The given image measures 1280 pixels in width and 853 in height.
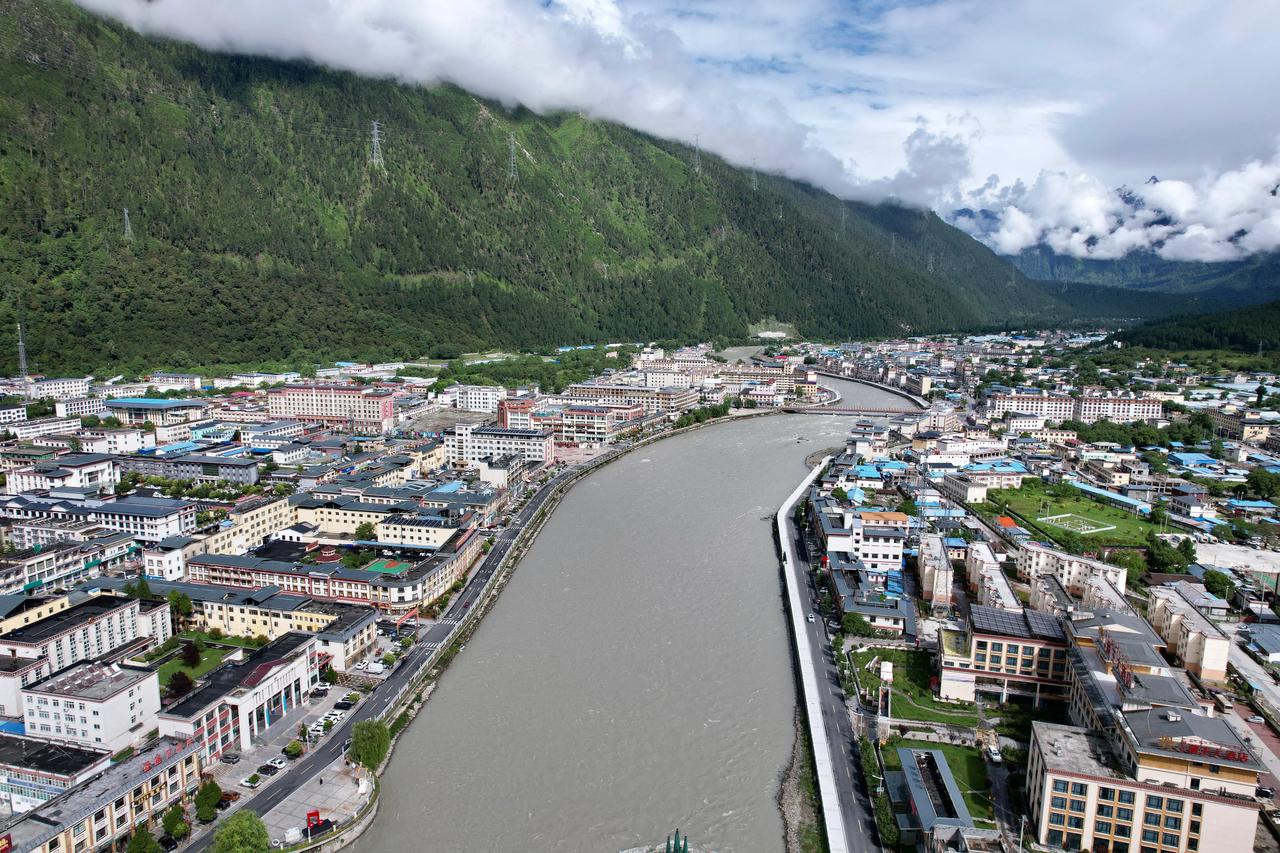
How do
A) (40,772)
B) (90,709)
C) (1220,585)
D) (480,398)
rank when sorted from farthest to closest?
(480,398) < (1220,585) < (90,709) < (40,772)

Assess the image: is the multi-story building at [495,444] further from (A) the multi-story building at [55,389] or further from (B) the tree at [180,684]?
(A) the multi-story building at [55,389]

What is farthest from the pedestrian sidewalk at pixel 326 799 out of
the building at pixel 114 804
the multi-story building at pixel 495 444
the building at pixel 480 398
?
the building at pixel 480 398

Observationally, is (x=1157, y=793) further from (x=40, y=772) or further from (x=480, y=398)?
(x=480, y=398)

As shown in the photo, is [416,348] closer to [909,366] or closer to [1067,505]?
[909,366]

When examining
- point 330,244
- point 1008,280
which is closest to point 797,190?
point 1008,280

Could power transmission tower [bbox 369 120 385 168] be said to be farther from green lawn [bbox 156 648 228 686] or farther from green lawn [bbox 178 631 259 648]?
green lawn [bbox 156 648 228 686]

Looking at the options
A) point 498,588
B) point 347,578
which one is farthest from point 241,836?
point 498,588
